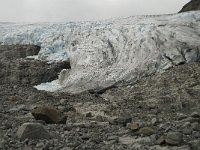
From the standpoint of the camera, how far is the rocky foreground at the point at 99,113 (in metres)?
6.86

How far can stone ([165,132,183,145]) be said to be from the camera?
6.68m

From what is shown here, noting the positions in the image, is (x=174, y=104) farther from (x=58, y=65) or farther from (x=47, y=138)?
(x=58, y=65)

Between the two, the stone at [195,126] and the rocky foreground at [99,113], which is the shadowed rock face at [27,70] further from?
the stone at [195,126]

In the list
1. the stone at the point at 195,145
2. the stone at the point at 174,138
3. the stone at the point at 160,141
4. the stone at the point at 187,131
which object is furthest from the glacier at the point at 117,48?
the stone at the point at 195,145

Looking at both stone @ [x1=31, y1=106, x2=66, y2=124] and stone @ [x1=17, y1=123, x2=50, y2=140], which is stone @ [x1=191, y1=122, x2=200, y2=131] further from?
stone @ [x1=31, y1=106, x2=66, y2=124]

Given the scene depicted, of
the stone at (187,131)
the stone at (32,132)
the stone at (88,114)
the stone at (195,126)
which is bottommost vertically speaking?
the stone at (88,114)

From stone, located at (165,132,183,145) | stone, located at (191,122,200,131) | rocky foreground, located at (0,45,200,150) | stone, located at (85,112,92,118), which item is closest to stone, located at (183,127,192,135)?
rocky foreground, located at (0,45,200,150)

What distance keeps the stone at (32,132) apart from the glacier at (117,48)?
26.2 feet

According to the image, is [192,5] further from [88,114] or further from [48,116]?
[48,116]

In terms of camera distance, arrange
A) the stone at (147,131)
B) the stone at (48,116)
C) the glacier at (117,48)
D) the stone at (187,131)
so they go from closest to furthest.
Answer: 1. the stone at (187,131)
2. the stone at (147,131)
3. the stone at (48,116)
4. the glacier at (117,48)

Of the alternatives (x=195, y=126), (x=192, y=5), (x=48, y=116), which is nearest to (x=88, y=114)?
(x=48, y=116)

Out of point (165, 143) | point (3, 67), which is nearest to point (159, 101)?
point (165, 143)

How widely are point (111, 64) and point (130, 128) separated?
896 centimetres

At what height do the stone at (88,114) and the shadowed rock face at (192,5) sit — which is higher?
the shadowed rock face at (192,5)
